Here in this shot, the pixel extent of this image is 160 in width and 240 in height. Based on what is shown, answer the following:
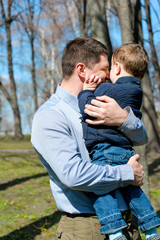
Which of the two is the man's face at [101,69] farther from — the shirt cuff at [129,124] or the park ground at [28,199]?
the park ground at [28,199]

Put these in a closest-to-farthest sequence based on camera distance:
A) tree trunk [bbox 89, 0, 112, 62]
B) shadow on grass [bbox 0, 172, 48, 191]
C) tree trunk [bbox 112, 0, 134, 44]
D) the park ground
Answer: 1. tree trunk [bbox 112, 0, 134, 44]
2. the park ground
3. tree trunk [bbox 89, 0, 112, 62]
4. shadow on grass [bbox 0, 172, 48, 191]

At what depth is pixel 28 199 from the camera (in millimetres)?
6812

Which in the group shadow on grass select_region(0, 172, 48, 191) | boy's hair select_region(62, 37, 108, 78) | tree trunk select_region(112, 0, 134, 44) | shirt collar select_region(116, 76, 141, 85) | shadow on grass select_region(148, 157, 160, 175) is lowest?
shadow on grass select_region(148, 157, 160, 175)

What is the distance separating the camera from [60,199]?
6.73ft

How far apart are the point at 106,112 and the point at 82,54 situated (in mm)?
469

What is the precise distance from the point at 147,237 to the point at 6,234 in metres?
3.41

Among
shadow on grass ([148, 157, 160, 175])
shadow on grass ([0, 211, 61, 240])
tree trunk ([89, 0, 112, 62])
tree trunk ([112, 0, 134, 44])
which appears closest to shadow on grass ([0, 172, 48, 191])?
shadow on grass ([0, 211, 61, 240])

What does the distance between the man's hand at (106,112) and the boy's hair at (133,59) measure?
17.6 inches

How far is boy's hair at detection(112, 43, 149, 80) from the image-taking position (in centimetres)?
235

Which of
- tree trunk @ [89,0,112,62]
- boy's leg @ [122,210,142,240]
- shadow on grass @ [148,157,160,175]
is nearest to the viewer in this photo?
boy's leg @ [122,210,142,240]

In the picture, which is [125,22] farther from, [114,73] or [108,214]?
[108,214]

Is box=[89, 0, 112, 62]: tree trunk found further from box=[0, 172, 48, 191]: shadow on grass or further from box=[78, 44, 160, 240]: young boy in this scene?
box=[0, 172, 48, 191]: shadow on grass

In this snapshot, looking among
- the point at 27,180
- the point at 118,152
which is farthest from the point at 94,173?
the point at 27,180

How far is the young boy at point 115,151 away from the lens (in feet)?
6.39
